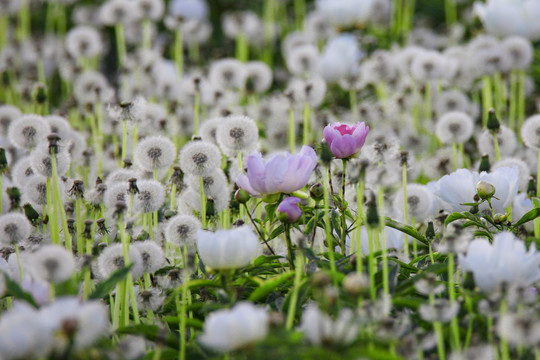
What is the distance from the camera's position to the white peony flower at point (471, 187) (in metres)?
1.54

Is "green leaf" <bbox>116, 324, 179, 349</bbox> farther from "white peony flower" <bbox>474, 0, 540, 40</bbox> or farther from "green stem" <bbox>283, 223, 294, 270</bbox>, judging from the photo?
"white peony flower" <bbox>474, 0, 540, 40</bbox>

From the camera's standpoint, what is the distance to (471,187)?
1.58m

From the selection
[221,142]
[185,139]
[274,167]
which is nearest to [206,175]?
[221,142]

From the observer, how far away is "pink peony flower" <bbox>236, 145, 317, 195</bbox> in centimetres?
134

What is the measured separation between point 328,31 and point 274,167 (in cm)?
275

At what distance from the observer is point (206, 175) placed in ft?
5.27

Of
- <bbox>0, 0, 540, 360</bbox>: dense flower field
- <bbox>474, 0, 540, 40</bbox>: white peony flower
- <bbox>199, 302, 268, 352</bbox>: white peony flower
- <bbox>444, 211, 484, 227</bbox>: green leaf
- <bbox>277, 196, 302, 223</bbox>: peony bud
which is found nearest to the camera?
<bbox>199, 302, 268, 352</bbox>: white peony flower

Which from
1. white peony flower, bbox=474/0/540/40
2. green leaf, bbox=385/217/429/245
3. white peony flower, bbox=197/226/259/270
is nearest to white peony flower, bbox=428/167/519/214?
green leaf, bbox=385/217/429/245

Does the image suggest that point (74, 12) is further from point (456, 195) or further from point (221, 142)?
point (456, 195)

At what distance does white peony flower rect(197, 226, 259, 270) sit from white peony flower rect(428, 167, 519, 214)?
0.62 meters

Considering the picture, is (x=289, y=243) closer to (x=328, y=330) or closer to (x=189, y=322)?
(x=189, y=322)

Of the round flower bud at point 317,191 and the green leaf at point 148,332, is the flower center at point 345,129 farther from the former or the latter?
the green leaf at point 148,332

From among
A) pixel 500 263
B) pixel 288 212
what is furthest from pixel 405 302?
pixel 288 212

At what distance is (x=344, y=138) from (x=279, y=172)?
180mm
